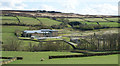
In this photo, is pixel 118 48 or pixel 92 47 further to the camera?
pixel 92 47

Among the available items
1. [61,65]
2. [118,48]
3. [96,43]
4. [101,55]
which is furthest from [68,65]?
[96,43]

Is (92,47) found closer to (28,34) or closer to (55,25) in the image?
(28,34)

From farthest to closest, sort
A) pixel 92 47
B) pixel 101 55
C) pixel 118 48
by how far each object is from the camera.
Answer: pixel 92 47, pixel 118 48, pixel 101 55

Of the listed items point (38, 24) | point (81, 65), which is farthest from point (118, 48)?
point (38, 24)

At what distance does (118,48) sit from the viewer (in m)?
63.0

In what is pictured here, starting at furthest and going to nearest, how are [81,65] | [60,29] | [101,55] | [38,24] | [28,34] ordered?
[38,24] → [60,29] → [28,34] → [101,55] → [81,65]

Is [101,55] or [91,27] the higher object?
[91,27]

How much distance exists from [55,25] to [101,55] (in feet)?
307

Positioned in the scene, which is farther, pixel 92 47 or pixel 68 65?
pixel 92 47

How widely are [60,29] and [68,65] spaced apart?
3905 inches

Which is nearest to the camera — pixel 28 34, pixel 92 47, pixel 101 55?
pixel 101 55

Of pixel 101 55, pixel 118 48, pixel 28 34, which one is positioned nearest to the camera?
pixel 101 55

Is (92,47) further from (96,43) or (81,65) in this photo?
(81,65)

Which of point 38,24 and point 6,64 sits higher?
point 38,24
